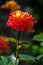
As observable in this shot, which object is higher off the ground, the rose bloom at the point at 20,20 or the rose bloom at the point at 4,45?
the rose bloom at the point at 20,20

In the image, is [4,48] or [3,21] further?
[3,21]

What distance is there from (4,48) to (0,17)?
1.07 metres

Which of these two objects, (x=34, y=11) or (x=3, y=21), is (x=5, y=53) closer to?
(x=3, y=21)

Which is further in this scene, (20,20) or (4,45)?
(4,45)

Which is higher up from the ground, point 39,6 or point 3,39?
point 3,39

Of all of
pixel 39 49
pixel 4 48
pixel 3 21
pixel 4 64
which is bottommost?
pixel 39 49

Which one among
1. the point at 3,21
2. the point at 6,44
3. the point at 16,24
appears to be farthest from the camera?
the point at 3,21

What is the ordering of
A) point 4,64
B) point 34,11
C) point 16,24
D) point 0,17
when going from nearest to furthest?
point 4,64 → point 16,24 → point 0,17 → point 34,11

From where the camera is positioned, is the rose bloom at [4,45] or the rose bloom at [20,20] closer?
the rose bloom at [20,20]

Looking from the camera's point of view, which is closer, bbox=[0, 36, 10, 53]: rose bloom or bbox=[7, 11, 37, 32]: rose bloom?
bbox=[7, 11, 37, 32]: rose bloom

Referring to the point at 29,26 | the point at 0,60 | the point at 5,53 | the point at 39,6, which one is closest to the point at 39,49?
the point at 39,6

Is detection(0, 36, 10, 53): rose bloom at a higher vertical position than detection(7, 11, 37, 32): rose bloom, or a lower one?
lower

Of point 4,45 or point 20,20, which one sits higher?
point 20,20

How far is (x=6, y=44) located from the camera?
1.58 metres
